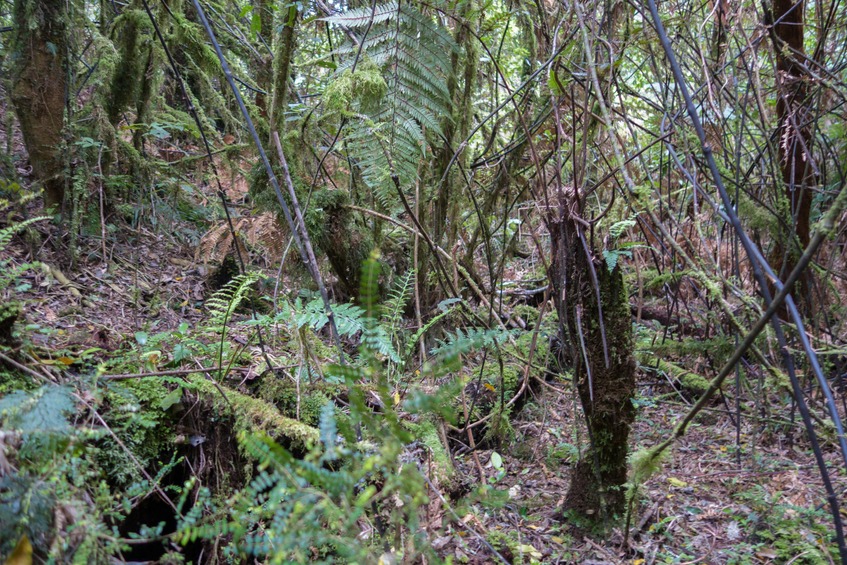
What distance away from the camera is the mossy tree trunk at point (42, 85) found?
124 inches

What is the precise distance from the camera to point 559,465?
2.93m

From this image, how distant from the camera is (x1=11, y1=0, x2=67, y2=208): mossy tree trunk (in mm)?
3148

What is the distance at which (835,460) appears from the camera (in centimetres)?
270

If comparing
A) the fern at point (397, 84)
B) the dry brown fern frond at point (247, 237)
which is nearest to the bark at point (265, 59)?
the dry brown fern frond at point (247, 237)

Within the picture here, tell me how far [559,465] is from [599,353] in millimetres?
1052

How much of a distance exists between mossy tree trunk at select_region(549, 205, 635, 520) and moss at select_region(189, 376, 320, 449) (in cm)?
122

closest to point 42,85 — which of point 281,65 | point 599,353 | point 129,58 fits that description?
point 129,58

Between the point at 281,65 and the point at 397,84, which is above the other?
the point at 281,65

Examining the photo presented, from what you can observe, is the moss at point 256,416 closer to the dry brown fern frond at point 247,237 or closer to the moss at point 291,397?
the moss at point 291,397

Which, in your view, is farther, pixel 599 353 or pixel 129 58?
pixel 129 58

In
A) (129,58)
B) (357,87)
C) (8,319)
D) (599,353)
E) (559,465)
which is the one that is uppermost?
(129,58)

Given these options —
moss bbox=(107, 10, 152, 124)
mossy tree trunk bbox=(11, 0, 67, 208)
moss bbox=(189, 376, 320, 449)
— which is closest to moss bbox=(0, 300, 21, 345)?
moss bbox=(189, 376, 320, 449)

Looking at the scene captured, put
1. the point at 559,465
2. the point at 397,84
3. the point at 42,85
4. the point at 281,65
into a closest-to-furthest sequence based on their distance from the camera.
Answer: the point at 397,84 → the point at 281,65 → the point at 559,465 → the point at 42,85

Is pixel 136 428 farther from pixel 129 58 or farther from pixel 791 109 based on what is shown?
pixel 791 109
